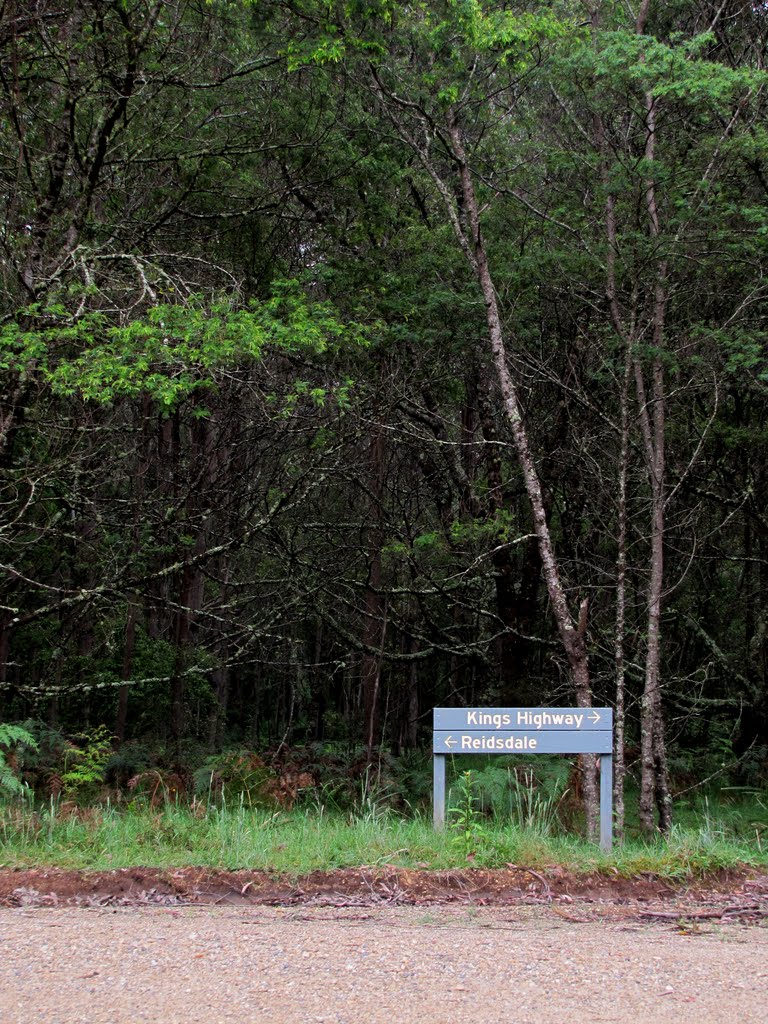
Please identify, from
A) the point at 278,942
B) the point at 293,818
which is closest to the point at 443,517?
the point at 293,818

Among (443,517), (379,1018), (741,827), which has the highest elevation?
(443,517)

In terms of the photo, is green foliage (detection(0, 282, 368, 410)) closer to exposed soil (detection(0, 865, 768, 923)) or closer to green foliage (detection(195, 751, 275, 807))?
exposed soil (detection(0, 865, 768, 923))

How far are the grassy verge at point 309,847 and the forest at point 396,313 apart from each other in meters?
2.44

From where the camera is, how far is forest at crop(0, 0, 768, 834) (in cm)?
954

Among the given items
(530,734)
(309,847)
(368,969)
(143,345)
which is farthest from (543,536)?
(368,969)

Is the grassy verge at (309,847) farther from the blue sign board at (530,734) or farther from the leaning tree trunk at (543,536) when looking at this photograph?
the leaning tree trunk at (543,536)

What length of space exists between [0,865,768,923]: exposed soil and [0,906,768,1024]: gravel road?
0.30 m

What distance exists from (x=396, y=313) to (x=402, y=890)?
28.9ft

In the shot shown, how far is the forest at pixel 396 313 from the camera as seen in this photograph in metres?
9.54

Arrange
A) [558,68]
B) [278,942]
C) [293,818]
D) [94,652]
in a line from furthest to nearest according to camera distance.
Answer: [94,652] → [558,68] → [293,818] → [278,942]

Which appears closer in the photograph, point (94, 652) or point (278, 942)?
point (278, 942)

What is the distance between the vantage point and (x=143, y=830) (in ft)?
22.7

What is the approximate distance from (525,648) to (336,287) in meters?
6.76

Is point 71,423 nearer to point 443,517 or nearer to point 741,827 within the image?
point 443,517
